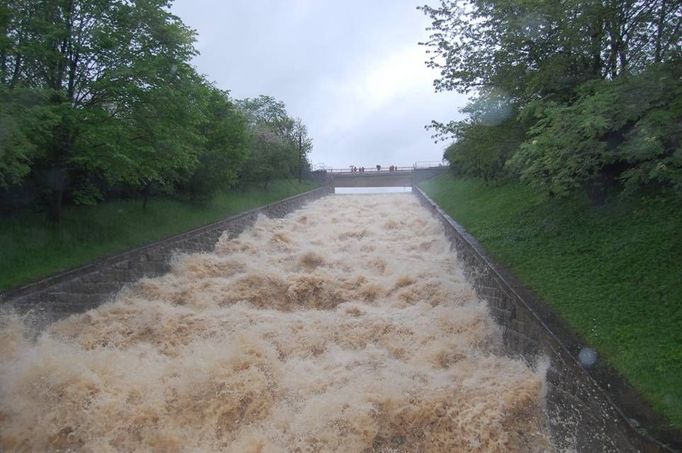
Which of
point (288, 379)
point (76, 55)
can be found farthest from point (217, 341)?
point (76, 55)

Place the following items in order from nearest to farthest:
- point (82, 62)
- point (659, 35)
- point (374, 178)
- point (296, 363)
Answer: point (296, 363) < point (659, 35) < point (82, 62) < point (374, 178)

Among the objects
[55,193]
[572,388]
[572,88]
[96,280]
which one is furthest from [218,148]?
[572,388]

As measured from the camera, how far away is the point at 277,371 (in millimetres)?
7434

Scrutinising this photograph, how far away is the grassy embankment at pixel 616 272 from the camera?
577 cm

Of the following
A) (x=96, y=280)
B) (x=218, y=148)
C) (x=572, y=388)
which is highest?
(x=218, y=148)

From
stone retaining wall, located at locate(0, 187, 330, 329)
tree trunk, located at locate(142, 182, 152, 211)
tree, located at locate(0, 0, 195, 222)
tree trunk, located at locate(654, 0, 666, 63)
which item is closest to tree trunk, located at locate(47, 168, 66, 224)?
tree, located at locate(0, 0, 195, 222)

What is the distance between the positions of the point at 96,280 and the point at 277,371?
527 cm

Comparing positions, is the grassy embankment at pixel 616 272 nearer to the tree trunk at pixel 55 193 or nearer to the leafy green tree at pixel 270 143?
the tree trunk at pixel 55 193

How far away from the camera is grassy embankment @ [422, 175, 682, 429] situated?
577 centimetres

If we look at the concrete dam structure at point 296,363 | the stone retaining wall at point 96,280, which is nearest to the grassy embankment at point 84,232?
the stone retaining wall at point 96,280

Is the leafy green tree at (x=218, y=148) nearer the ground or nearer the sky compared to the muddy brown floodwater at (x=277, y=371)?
nearer the sky

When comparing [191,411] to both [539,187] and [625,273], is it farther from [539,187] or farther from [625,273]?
[539,187]

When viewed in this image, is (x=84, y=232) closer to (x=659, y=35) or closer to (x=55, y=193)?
(x=55, y=193)

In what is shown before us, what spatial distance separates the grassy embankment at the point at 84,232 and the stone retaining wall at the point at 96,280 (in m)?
0.36
